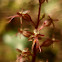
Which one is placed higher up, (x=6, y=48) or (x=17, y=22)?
(x=17, y=22)

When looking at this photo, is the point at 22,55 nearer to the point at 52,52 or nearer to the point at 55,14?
the point at 52,52

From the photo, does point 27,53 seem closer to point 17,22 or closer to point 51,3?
point 17,22

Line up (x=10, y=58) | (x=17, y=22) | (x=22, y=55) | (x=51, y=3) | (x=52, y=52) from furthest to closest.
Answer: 1. (x=51, y=3)
2. (x=17, y=22)
3. (x=52, y=52)
4. (x=10, y=58)
5. (x=22, y=55)

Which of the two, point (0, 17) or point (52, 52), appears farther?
point (0, 17)

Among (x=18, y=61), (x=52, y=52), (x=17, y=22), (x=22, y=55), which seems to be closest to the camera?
(x=22, y=55)

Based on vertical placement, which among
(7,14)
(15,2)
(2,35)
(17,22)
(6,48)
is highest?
(15,2)

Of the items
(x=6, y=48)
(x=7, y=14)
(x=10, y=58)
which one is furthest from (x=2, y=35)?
(x=7, y=14)

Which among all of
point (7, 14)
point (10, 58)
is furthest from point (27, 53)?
point (7, 14)
